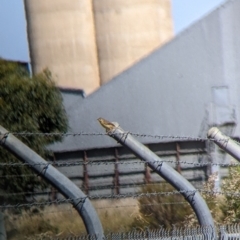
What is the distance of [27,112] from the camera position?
1507cm

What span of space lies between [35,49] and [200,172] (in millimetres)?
8933

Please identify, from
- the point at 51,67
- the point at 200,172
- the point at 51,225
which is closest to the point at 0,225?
the point at 51,225

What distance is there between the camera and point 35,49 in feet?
85.0

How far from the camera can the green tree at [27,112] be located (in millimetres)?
13859

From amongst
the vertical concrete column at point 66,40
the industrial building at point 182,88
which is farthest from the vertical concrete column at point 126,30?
the industrial building at point 182,88

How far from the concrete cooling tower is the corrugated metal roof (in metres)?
4.18

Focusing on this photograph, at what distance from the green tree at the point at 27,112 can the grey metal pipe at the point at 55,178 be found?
5.82 m

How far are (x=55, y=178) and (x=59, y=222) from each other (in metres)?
5.22

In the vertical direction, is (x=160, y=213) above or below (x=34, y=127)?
below

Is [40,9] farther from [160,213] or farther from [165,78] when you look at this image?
[160,213]

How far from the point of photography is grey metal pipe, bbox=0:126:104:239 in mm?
7348

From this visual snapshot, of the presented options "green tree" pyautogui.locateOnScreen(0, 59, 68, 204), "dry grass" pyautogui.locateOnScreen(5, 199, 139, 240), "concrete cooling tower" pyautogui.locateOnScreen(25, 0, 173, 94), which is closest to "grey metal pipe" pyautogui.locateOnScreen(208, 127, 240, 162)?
"dry grass" pyautogui.locateOnScreen(5, 199, 139, 240)

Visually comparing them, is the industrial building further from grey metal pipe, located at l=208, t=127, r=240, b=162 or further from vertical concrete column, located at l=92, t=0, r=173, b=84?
grey metal pipe, located at l=208, t=127, r=240, b=162

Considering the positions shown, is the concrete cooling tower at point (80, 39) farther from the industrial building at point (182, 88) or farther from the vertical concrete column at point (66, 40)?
the industrial building at point (182, 88)
